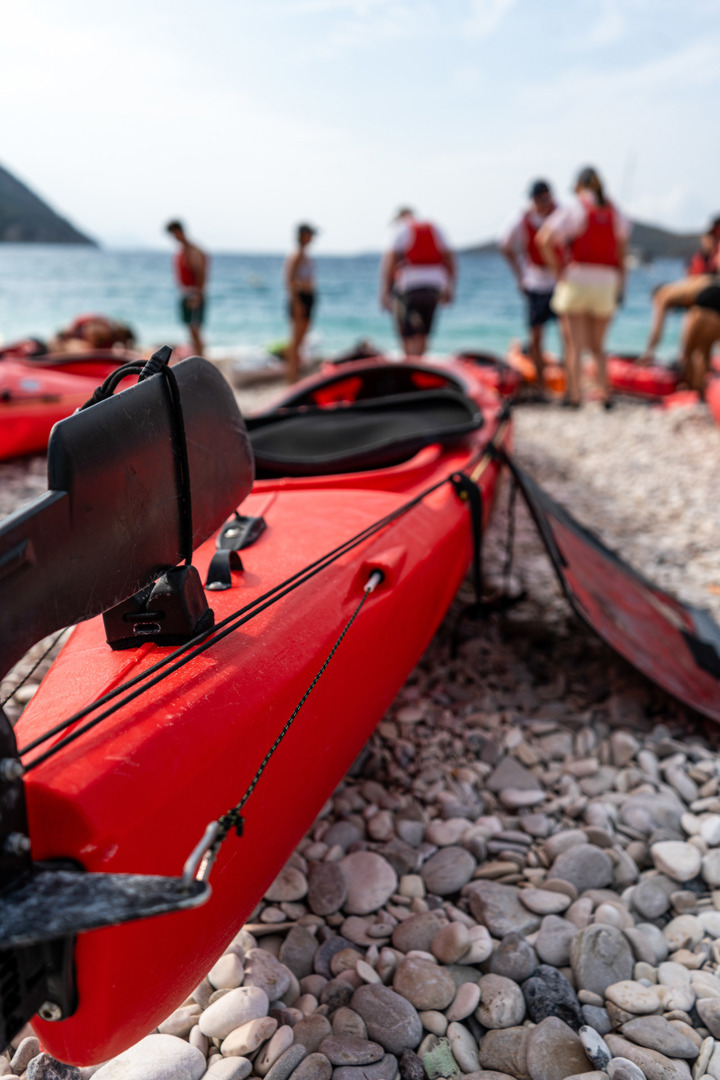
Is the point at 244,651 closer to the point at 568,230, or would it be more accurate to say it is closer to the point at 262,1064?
the point at 262,1064

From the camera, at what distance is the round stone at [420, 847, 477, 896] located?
1.69m

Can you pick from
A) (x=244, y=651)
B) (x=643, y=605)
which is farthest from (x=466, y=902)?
(x=643, y=605)

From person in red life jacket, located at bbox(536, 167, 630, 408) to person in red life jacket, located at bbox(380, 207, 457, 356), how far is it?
88 cm

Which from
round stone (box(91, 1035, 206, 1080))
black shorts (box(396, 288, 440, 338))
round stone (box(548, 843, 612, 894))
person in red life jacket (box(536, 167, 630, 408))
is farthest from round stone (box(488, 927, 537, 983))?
black shorts (box(396, 288, 440, 338))

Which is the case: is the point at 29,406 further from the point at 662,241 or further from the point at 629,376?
the point at 662,241

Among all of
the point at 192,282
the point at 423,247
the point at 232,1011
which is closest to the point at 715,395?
the point at 423,247

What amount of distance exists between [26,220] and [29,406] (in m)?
86.2

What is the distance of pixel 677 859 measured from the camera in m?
1.75

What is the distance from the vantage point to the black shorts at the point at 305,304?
8023mm

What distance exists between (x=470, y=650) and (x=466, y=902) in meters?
1.16

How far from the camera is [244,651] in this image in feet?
4.23

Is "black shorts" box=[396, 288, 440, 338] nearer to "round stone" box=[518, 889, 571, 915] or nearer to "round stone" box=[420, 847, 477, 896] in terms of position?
"round stone" box=[420, 847, 477, 896]

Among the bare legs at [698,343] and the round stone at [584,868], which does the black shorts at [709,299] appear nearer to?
the bare legs at [698,343]

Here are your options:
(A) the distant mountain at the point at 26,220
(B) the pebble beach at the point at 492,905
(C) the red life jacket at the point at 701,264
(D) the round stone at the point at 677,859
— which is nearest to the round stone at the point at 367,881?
(B) the pebble beach at the point at 492,905
